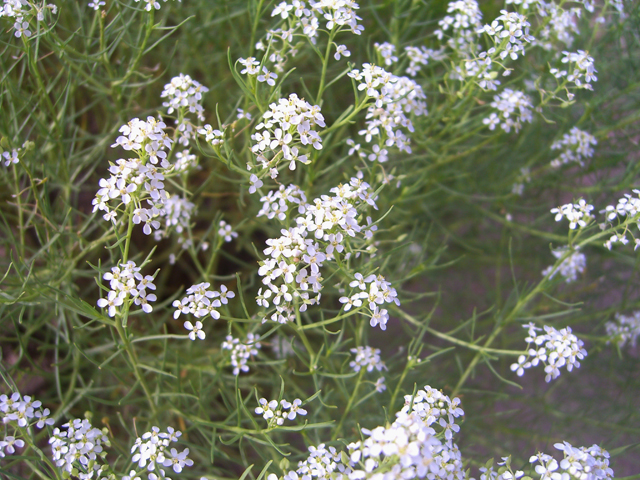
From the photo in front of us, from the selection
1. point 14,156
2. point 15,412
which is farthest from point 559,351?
point 14,156

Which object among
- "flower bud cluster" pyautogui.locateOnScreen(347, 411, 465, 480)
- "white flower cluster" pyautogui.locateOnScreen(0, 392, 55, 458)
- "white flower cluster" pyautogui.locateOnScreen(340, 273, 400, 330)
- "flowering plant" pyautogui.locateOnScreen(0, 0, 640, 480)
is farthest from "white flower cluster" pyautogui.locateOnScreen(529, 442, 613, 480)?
"white flower cluster" pyautogui.locateOnScreen(0, 392, 55, 458)

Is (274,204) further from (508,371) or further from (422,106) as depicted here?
(508,371)

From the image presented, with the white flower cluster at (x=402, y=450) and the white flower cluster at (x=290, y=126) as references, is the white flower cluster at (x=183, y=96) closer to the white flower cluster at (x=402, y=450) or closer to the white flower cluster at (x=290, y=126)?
the white flower cluster at (x=290, y=126)

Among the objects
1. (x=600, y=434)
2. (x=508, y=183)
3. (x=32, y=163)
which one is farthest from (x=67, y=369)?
(x=600, y=434)

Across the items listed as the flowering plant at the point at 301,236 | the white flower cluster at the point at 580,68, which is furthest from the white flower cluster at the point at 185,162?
the white flower cluster at the point at 580,68

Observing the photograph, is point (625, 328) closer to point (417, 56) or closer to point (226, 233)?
point (417, 56)

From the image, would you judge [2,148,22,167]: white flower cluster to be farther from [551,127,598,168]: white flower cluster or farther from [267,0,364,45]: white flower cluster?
[551,127,598,168]: white flower cluster
